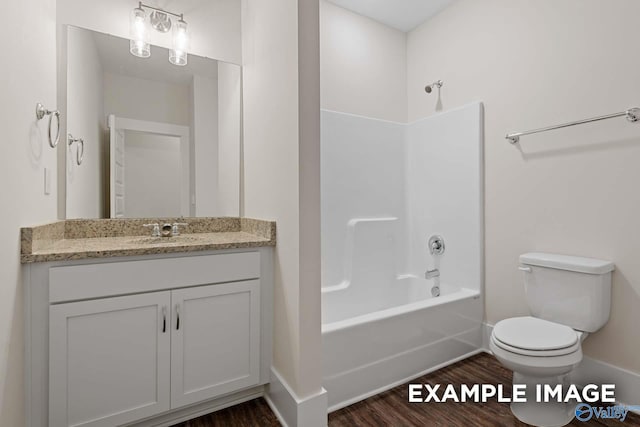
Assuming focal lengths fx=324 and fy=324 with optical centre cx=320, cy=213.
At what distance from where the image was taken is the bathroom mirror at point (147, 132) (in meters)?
1.74

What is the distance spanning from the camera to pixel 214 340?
5.13 ft

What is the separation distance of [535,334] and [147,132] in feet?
7.72

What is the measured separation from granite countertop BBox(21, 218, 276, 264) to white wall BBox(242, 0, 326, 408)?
225mm

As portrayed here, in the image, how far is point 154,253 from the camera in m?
1.42

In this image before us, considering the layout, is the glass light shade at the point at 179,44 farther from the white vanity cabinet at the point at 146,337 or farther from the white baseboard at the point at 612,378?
the white baseboard at the point at 612,378

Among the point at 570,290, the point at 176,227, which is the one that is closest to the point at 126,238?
the point at 176,227

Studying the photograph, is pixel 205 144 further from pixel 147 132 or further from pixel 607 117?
pixel 607 117

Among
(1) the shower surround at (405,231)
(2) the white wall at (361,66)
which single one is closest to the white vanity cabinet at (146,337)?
(1) the shower surround at (405,231)

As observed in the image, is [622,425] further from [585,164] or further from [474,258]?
[585,164]

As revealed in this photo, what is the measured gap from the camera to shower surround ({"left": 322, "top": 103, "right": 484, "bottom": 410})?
6.59 feet

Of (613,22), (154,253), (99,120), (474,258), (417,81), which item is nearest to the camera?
(154,253)

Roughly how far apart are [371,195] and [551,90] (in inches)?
53.6

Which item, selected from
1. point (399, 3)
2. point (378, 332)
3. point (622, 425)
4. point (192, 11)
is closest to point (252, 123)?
point (192, 11)

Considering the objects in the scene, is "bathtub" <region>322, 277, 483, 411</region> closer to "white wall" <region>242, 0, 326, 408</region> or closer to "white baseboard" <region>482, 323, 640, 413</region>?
"white wall" <region>242, 0, 326, 408</region>
